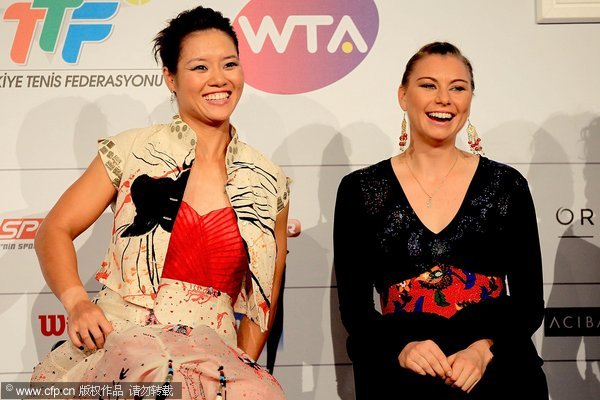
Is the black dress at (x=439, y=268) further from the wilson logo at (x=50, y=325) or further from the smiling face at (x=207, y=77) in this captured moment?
the wilson logo at (x=50, y=325)

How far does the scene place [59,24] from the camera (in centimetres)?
314

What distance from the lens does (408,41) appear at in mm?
3178

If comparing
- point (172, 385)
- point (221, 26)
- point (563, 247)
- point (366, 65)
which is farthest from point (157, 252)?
point (563, 247)

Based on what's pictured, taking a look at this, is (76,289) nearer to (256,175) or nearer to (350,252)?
(256,175)

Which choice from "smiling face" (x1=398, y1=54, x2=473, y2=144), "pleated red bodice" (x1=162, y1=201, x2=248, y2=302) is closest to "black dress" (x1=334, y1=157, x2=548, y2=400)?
"smiling face" (x1=398, y1=54, x2=473, y2=144)

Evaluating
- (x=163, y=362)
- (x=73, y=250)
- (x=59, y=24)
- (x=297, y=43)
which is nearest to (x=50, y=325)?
(x=73, y=250)

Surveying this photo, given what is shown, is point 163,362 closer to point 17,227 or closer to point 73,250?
point 73,250

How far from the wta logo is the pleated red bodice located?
88 cm

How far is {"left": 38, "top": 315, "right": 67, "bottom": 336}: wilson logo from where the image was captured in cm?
310

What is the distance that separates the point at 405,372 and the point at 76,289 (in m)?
0.93

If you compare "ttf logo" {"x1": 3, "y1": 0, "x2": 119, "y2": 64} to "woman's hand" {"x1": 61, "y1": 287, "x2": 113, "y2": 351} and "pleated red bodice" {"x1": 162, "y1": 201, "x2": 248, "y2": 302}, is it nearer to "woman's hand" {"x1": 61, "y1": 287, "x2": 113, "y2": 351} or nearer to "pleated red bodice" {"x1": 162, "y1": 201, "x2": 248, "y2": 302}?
"pleated red bodice" {"x1": 162, "y1": 201, "x2": 248, "y2": 302}

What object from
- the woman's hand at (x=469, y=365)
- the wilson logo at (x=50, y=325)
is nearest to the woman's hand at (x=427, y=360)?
the woman's hand at (x=469, y=365)

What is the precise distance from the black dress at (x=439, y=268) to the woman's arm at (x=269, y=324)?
7.3 inches

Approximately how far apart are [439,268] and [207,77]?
0.90 meters
